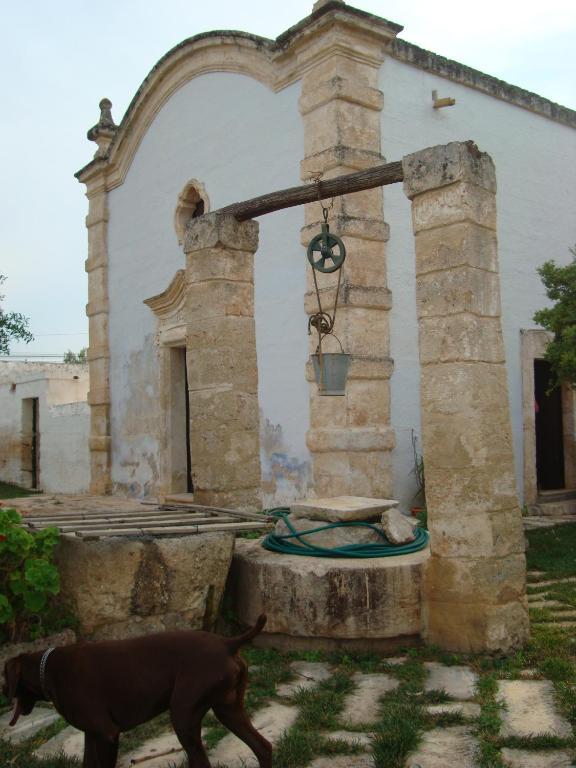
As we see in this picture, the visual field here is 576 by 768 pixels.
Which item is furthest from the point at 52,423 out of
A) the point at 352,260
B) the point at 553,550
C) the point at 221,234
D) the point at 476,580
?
the point at 476,580

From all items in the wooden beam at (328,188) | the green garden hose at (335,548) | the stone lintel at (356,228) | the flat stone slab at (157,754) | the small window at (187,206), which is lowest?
the flat stone slab at (157,754)

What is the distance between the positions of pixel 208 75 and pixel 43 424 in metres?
8.03

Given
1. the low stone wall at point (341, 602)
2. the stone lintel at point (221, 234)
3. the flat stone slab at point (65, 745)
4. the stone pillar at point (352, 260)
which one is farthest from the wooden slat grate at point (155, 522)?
the stone pillar at point (352, 260)

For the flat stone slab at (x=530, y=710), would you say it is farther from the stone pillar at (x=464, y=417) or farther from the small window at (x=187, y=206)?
the small window at (x=187, y=206)

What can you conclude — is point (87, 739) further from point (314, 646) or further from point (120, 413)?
point (120, 413)

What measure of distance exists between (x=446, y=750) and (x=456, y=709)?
410 millimetres

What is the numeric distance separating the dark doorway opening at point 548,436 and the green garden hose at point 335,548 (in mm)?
5900

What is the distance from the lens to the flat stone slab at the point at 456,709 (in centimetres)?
358

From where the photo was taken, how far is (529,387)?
32.7ft

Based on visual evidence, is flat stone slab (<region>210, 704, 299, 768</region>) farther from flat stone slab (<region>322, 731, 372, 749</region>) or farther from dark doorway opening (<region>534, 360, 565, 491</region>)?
dark doorway opening (<region>534, 360, 565, 491</region>)

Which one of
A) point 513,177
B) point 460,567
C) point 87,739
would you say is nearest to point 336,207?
point 513,177

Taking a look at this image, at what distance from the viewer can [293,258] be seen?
343 inches

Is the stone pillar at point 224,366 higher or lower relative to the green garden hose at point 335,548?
higher

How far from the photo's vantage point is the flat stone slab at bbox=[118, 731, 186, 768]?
3.23 meters
